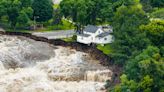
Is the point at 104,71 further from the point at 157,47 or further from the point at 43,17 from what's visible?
the point at 43,17

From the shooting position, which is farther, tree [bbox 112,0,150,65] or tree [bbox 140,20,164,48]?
tree [bbox 112,0,150,65]

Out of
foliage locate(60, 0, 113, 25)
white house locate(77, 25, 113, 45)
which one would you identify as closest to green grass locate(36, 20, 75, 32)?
foliage locate(60, 0, 113, 25)

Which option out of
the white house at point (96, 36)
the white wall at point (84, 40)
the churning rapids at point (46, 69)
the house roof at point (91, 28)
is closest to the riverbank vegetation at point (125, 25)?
the white house at point (96, 36)

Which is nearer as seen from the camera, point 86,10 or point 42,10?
point 86,10

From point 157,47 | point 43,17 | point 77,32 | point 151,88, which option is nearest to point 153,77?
point 151,88

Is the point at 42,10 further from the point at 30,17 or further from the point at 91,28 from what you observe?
the point at 91,28

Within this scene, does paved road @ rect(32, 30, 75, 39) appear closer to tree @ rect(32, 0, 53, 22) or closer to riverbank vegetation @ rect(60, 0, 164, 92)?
riverbank vegetation @ rect(60, 0, 164, 92)

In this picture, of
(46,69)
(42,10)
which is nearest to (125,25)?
(46,69)
